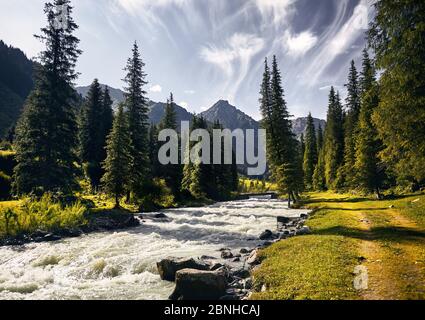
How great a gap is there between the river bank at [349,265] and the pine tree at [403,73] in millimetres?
5773

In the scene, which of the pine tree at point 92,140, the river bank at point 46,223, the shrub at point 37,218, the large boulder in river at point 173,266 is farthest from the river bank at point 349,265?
the pine tree at point 92,140

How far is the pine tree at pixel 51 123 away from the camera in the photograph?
31266 millimetres

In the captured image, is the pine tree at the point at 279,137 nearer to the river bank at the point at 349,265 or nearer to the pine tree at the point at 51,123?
the river bank at the point at 349,265

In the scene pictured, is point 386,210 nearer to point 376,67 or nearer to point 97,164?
point 376,67

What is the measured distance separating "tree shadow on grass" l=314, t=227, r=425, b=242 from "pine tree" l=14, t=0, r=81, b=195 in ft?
92.7

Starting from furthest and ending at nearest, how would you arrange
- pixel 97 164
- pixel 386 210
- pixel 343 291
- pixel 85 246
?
pixel 97 164, pixel 386 210, pixel 85 246, pixel 343 291

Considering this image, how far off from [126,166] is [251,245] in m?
24.7

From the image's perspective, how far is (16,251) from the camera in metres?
18.9

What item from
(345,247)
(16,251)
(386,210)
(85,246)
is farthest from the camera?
(386,210)

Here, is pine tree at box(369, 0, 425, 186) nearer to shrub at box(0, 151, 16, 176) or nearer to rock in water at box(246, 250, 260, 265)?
rock in water at box(246, 250, 260, 265)

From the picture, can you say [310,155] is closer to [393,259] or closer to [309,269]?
[393,259]

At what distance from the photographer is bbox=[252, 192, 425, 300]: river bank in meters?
9.58
